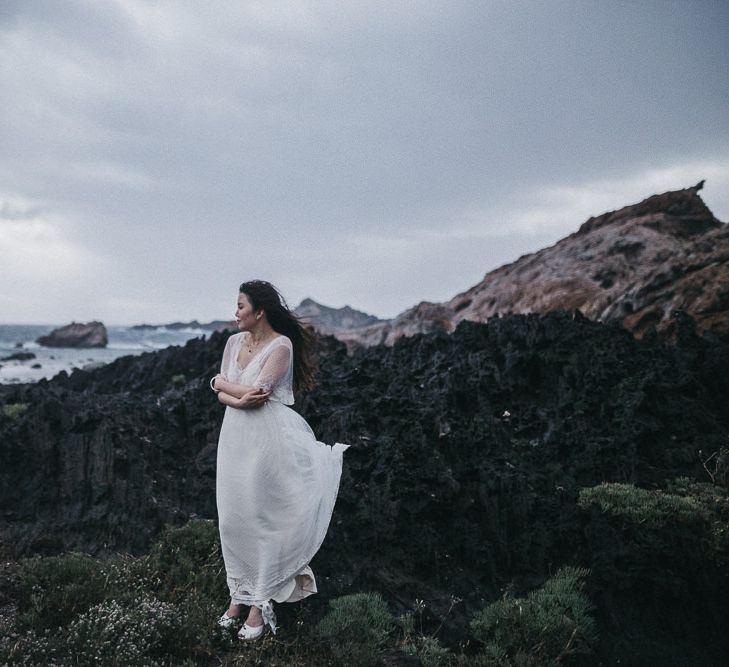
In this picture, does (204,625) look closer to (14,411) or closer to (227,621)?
(227,621)

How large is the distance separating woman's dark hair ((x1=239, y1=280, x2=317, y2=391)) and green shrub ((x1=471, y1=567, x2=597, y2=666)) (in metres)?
3.02

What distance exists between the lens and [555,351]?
11.3 metres

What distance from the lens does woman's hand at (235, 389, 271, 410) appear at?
4754mm

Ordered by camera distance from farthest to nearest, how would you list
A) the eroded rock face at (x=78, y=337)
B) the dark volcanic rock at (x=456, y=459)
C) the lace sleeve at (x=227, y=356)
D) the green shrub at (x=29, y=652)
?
the eroded rock face at (x=78, y=337), the dark volcanic rock at (x=456, y=459), the lace sleeve at (x=227, y=356), the green shrub at (x=29, y=652)

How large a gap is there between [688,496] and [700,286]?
962cm

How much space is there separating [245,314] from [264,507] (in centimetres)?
179

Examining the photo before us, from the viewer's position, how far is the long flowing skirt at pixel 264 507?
484 centimetres

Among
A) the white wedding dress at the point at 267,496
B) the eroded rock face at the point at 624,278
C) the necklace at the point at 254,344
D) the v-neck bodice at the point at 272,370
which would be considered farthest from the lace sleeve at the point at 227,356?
the eroded rock face at the point at 624,278

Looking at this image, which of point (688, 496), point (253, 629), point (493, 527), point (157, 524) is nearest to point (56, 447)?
point (157, 524)

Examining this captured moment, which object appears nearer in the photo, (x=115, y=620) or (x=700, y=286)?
(x=115, y=620)

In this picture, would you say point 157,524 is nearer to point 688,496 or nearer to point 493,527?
point 493,527

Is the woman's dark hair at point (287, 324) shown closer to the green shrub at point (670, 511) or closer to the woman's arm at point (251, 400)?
the woman's arm at point (251, 400)

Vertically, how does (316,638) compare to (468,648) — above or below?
above

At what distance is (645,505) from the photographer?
21.5 feet
